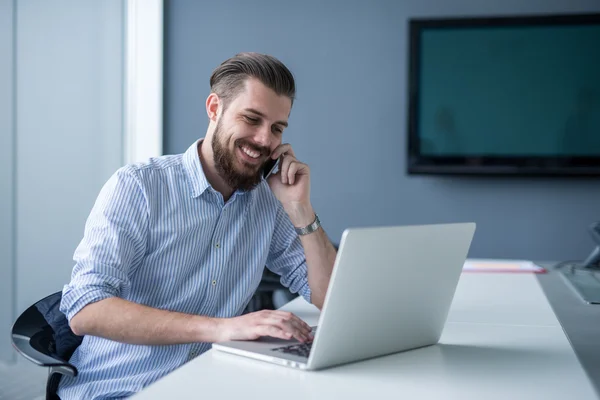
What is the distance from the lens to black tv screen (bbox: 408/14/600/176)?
3678 mm

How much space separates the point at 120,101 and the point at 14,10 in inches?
40.3

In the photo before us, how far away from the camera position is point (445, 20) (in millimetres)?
3777

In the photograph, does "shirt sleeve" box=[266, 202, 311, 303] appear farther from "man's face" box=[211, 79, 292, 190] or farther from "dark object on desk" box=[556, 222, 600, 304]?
"dark object on desk" box=[556, 222, 600, 304]

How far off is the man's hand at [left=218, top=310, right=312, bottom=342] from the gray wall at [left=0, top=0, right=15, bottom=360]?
203 cm

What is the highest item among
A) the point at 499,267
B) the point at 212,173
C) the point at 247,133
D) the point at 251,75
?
the point at 251,75

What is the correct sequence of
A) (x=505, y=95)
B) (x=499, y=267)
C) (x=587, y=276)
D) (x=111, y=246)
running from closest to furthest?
(x=111, y=246)
(x=587, y=276)
(x=499, y=267)
(x=505, y=95)

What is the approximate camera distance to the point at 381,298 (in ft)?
3.74

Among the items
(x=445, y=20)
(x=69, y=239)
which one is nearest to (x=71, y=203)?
(x=69, y=239)

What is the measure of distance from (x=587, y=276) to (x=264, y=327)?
159 centimetres

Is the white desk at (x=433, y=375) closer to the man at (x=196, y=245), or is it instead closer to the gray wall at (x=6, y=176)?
Result: the man at (x=196, y=245)

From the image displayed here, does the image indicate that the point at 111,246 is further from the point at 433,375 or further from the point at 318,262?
the point at 433,375

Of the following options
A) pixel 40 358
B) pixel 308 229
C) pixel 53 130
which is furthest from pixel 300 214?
pixel 53 130

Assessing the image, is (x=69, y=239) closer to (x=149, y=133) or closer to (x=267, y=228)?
(x=149, y=133)

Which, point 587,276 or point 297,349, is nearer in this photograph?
point 297,349
